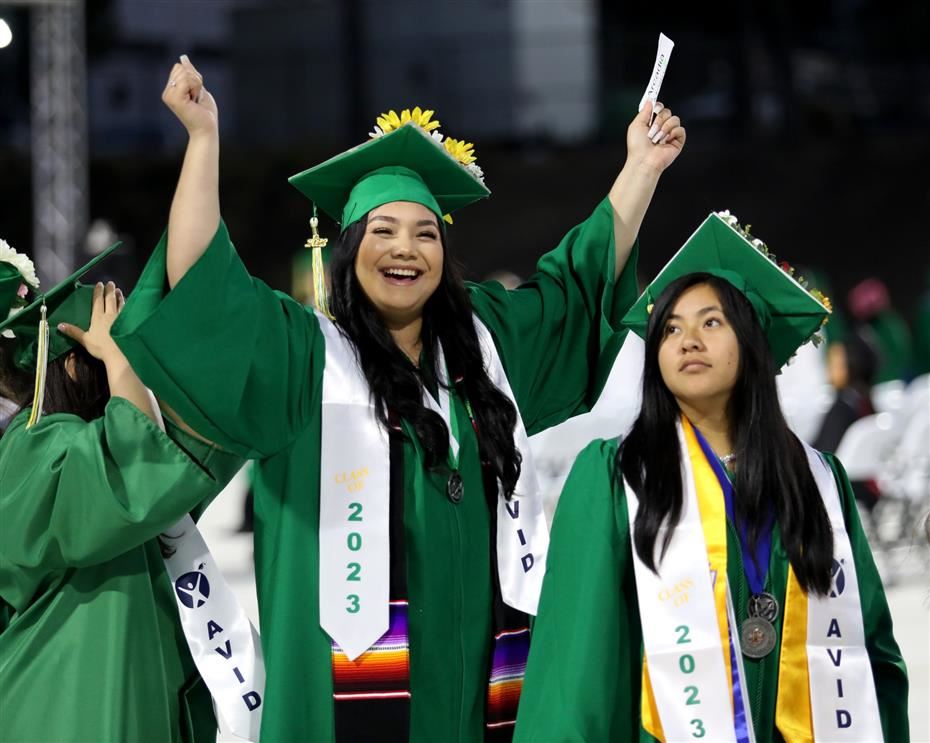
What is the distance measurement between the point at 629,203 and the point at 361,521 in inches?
39.4

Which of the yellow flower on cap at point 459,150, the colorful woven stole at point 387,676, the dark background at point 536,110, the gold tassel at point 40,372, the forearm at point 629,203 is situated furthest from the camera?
the dark background at point 536,110

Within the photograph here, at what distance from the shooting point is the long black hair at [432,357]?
10.2 feet

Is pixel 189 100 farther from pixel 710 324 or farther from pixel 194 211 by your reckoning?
pixel 710 324

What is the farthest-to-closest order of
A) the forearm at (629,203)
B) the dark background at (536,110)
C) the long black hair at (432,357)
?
the dark background at (536,110)
the forearm at (629,203)
the long black hair at (432,357)

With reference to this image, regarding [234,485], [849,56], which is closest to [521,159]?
[849,56]

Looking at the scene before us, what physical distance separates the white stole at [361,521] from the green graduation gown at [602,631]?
0.25 meters

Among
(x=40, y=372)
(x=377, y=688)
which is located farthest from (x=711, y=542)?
(x=40, y=372)

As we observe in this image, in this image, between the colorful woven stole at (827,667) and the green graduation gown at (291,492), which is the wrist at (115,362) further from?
the colorful woven stole at (827,667)

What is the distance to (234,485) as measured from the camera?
14.0 m

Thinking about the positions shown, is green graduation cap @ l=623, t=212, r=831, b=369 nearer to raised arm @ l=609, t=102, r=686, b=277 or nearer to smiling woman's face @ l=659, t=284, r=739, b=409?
smiling woman's face @ l=659, t=284, r=739, b=409

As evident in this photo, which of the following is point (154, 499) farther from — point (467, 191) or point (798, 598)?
point (798, 598)

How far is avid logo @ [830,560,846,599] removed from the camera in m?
2.85

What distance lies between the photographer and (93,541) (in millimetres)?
3037

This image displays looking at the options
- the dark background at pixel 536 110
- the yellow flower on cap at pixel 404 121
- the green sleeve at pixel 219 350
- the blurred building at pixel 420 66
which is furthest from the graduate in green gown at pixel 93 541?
the blurred building at pixel 420 66
